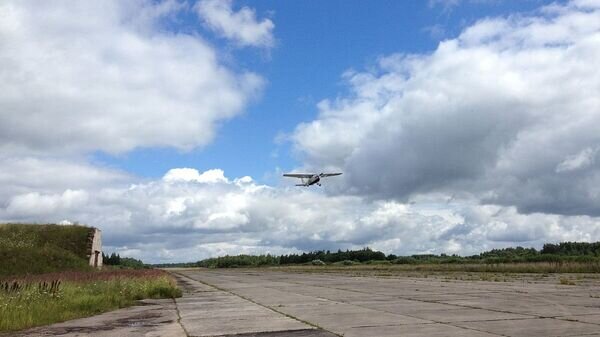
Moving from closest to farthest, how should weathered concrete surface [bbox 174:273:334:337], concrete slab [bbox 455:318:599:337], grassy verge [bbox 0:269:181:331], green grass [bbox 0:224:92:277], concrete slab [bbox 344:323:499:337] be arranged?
concrete slab [bbox 455:318:599:337]
concrete slab [bbox 344:323:499:337]
weathered concrete surface [bbox 174:273:334:337]
grassy verge [bbox 0:269:181:331]
green grass [bbox 0:224:92:277]

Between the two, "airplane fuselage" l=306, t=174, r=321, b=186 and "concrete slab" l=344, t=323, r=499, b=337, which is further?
"airplane fuselage" l=306, t=174, r=321, b=186

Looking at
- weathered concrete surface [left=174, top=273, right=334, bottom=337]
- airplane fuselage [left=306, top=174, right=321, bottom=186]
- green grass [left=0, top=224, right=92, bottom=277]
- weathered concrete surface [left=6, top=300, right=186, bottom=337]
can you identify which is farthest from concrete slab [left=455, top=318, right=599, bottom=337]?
airplane fuselage [left=306, top=174, right=321, bottom=186]

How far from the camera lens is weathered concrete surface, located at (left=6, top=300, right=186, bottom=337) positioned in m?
13.6

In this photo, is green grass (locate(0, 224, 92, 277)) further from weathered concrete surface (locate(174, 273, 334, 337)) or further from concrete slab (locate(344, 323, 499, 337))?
concrete slab (locate(344, 323, 499, 337))

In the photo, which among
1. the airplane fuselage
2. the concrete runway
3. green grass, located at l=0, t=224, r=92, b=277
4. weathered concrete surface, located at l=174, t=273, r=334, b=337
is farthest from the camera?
the airplane fuselage

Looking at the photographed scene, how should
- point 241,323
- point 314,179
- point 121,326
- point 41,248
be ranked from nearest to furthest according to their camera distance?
point 241,323 → point 121,326 → point 41,248 → point 314,179

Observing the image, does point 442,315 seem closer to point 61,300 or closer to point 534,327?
point 534,327

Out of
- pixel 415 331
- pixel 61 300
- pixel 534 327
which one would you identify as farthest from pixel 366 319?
pixel 61 300

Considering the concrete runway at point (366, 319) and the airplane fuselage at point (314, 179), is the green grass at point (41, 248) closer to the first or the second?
the airplane fuselage at point (314, 179)

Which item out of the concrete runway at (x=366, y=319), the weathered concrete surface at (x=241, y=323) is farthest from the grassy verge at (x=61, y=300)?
the weathered concrete surface at (x=241, y=323)

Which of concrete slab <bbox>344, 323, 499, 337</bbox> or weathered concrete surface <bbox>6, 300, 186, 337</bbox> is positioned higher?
concrete slab <bbox>344, 323, 499, 337</bbox>

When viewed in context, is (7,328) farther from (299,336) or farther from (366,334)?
(366,334)

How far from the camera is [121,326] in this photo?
15.2 metres

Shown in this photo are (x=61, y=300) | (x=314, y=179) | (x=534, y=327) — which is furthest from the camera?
(x=314, y=179)
